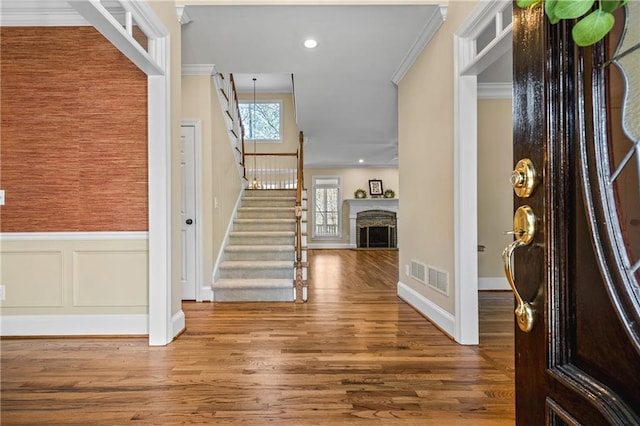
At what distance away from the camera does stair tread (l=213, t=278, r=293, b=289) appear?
4.01 m

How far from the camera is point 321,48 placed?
11.6ft

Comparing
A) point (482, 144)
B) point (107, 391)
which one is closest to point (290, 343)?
point (107, 391)

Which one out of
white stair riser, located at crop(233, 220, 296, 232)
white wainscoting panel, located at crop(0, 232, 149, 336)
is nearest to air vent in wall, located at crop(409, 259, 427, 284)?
white stair riser, located at crop(233, 220, 296, 232)

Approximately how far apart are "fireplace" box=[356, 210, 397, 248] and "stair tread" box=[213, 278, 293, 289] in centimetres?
665

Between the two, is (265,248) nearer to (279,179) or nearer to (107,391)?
(107,391)

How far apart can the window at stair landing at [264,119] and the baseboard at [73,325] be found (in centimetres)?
652

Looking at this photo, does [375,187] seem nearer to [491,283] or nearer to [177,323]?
[491,283]

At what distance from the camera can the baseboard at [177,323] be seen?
2846 millimetres

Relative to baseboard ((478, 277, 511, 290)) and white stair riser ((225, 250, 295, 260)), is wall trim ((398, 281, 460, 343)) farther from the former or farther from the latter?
white stair riser ((225, 250, 295, 260))

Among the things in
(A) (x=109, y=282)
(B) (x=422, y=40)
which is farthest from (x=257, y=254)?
(B) (x=422, y=40)

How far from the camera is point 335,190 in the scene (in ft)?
35.3

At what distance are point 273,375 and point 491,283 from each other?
352 centimetres

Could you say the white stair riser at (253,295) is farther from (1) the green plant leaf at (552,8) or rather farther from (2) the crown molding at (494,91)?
(1) the green plant leaf at (552,8)

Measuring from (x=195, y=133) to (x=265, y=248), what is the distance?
1605 millimetres
